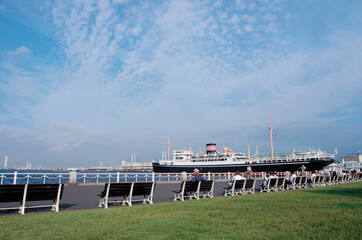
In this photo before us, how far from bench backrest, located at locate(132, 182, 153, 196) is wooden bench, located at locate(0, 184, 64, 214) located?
2.16m

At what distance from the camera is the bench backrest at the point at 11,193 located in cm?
640

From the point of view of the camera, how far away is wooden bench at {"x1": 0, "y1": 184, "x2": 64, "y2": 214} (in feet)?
21.2

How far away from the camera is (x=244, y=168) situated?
6050cm

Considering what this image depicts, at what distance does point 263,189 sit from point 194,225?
1098 centimetres

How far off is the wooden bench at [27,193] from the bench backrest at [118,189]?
1.33m

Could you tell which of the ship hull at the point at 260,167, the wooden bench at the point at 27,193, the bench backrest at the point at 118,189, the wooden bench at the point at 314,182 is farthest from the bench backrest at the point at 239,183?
the ship hull at the point at 260,167

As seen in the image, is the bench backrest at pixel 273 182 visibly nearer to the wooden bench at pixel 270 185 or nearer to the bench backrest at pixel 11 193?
the wooden bench at pixel 270 185

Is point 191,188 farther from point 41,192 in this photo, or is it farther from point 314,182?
point 314,182

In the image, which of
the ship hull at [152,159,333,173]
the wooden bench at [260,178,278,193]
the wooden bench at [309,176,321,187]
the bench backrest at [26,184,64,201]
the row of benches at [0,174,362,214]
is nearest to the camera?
the row of benches at [0,174,362,214]

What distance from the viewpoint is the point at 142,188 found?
8641 millimetres

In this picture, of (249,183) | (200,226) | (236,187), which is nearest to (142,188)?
(200,226)

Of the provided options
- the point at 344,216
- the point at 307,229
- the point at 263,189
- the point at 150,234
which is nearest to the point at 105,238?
the point at 150,234

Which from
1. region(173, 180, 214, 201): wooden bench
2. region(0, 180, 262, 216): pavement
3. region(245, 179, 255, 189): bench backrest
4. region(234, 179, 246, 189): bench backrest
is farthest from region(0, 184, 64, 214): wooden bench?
region(245, 179, 255, 189): bench backrest

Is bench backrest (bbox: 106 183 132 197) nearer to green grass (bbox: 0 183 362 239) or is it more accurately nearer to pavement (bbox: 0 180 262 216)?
pavement (bbox: 0 180 262 216)
